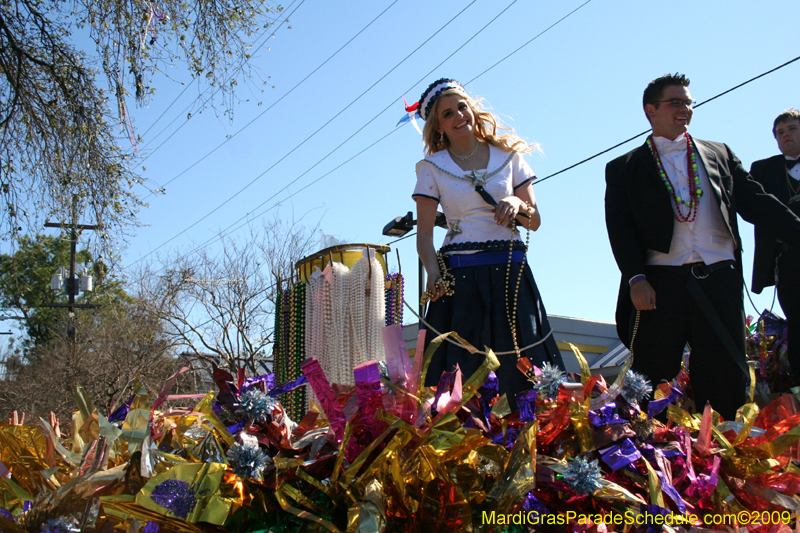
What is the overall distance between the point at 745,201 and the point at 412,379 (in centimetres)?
264

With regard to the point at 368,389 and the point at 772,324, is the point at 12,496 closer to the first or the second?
the point at 368,389

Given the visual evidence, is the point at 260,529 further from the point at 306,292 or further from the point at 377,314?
the point at 306,292

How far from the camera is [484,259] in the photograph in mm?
2902

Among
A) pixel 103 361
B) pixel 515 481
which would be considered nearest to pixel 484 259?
pixel 515 481

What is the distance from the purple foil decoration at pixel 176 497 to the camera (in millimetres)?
727

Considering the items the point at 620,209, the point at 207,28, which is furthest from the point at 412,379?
the point at 207,28

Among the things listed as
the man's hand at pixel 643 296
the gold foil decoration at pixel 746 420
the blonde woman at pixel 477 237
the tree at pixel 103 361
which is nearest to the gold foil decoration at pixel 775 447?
the gold foil decoration at pixel 746 420

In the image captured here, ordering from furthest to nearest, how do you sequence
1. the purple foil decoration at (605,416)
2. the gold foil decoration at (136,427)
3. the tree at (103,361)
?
1. the tree at (103,361)
2. the purple foil decoration at (605,416)
3. the gold foil decoration at (136,427)

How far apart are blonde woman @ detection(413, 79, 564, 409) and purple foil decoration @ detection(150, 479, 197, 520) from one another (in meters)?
1.84

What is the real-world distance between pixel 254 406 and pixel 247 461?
11 cm

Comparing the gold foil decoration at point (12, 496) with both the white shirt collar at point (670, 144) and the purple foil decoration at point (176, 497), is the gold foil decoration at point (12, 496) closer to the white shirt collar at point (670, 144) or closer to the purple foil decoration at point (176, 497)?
the purple foil decoration at point (176, 497)

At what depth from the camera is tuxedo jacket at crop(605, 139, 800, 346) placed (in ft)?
9.22

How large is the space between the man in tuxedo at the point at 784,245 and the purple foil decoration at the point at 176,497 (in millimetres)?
3103

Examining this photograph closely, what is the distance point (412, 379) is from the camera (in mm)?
899
